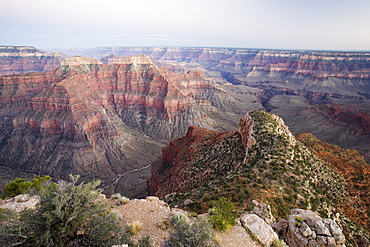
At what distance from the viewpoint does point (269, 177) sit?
21281 millimetres

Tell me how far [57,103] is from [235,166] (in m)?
80.8

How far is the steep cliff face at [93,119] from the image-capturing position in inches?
2911

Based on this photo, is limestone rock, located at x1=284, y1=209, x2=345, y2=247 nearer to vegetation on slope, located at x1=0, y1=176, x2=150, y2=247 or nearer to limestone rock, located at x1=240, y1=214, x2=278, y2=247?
limestone rock, located at x1=240, y1=214, x2=278, y2=247

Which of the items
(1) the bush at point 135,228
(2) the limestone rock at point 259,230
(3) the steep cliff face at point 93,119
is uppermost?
(1) the bush at point 135,228

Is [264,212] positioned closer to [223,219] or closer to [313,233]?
[313,233]

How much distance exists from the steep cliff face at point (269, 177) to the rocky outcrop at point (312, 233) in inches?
119

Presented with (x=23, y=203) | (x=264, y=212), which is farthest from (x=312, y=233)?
(x=23, y=203)

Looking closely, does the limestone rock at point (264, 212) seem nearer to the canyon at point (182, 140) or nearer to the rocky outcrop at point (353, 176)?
the canyon at point (182, 140)

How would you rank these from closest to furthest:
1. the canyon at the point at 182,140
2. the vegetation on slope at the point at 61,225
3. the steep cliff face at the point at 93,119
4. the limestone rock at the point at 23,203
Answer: the vegetation on slope at the point at 61,225, the limestone rock at the point at 23,203, the canyon at the point at 182,140, the steep cliff face at the point at 93,119

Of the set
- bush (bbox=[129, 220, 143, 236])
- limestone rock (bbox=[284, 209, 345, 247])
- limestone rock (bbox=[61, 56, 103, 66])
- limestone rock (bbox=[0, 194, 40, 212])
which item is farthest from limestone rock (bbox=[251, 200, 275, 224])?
limestone rock (bbox=[61, 56, 103, 66])

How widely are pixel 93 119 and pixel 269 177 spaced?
79.2 metres

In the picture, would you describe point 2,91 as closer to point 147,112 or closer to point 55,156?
point 55,156

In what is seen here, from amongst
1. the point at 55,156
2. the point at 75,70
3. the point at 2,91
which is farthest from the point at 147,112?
the point at 2,91

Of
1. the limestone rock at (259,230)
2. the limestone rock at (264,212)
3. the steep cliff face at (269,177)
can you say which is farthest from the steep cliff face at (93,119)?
the limestone rock at (259,230)
